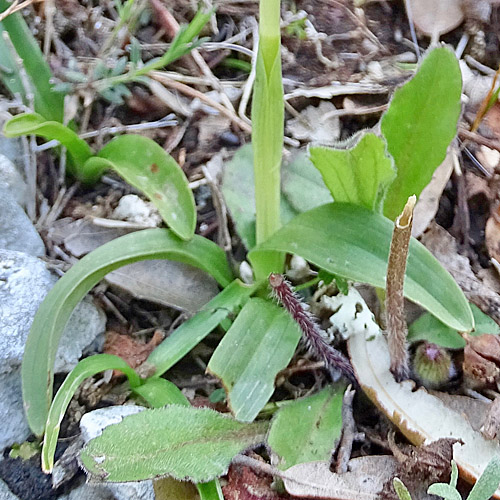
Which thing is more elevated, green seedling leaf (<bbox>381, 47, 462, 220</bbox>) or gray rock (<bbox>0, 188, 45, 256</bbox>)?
green seedling leaf (<bbox>381, 47, 462, 220</bbox>)

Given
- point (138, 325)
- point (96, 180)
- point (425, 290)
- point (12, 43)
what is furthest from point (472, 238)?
point (12, 43)

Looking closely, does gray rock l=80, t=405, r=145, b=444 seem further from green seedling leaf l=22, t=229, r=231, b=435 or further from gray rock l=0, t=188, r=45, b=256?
gray rock l=0, t=188, r=45, b=256

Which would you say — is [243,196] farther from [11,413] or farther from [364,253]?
[11,413]

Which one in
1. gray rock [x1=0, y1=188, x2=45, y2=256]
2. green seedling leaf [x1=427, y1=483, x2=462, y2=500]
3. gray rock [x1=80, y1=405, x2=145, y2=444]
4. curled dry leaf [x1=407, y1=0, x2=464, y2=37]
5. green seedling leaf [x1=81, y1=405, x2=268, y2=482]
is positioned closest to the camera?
green seedling leaf [x1=427, y1=483, x2=462, y2=500]

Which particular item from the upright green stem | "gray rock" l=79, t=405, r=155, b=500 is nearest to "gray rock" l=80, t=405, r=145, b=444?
"gray rock" l=79, t=405, r=155, b=500

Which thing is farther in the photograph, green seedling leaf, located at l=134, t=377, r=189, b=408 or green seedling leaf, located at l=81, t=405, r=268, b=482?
green seedling leaf, located at l=134, t=377, r=189, b=408

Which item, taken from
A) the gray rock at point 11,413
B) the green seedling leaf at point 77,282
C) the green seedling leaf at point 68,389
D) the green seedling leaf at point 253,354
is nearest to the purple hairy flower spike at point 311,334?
the green seedling leaf at point 253,354
